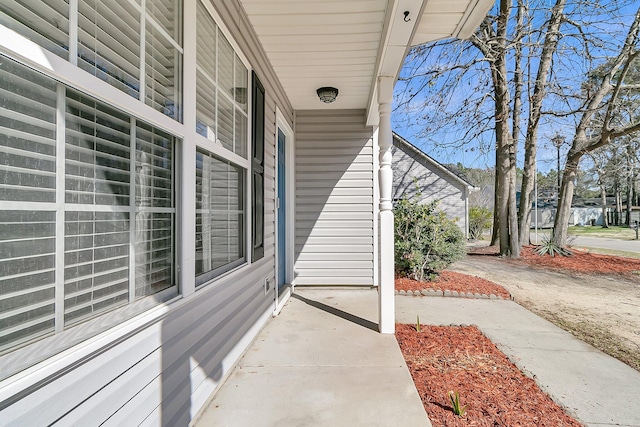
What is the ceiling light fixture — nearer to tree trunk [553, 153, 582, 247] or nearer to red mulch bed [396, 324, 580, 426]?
red mulch bed [396, 324, 580, 426]

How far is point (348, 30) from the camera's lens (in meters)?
2.60

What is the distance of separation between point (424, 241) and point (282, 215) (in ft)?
7.63

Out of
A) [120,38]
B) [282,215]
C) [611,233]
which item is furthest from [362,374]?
[611,233]

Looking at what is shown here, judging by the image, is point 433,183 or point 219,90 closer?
point 219,90

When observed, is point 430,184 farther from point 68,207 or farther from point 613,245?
point 68,207

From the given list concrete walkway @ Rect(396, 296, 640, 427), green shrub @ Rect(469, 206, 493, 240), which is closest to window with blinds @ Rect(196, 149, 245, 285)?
concrete walkway @ Rect(396, 296, 640, 427)

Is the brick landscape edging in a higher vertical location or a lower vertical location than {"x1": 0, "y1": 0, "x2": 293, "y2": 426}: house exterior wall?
lower

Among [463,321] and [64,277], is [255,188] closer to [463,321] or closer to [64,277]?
[64,277]

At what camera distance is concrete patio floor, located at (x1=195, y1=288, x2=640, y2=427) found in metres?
1.83

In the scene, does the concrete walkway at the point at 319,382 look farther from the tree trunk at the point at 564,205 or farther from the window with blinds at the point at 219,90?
the tree trunk at the point at 564,205

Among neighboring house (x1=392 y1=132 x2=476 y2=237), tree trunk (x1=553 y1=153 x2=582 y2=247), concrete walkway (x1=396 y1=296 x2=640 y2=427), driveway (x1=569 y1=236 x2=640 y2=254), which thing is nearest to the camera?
concrete walkway (x1=396 y1=296 x2=640 y2=427)

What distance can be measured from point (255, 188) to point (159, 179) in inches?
52.3

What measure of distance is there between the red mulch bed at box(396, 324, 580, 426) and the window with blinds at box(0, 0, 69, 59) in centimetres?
233

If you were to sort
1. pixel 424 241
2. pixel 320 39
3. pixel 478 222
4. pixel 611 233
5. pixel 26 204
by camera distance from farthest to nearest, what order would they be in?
pixel 611 233
pixel 478 222
pixel 424 241
pixel 320 39
pixel 26 204
